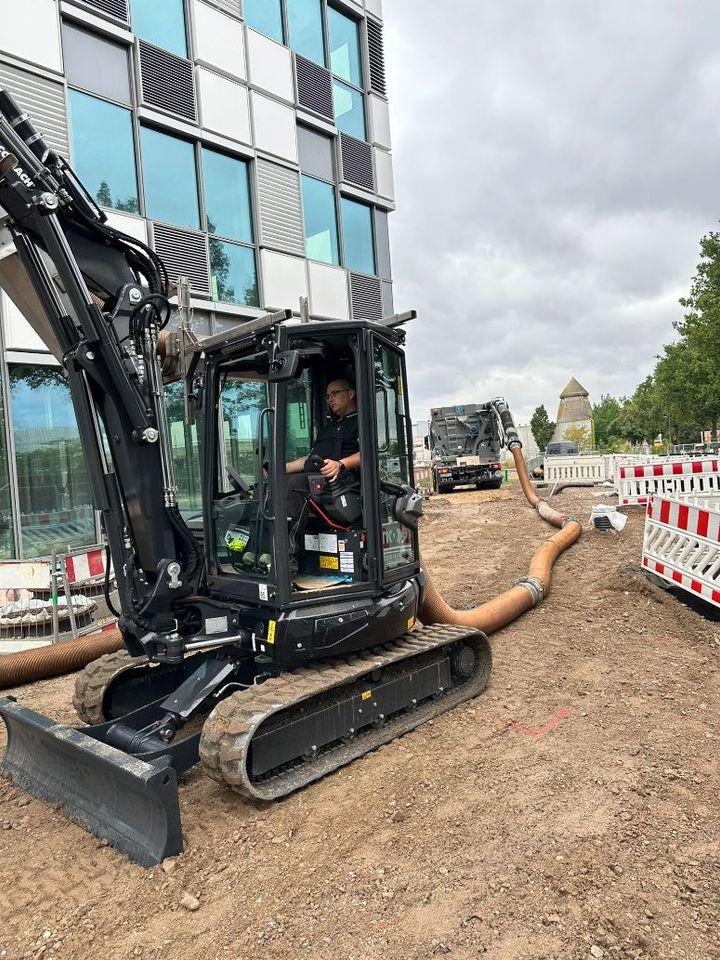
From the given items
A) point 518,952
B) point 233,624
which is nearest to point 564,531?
point 233,624

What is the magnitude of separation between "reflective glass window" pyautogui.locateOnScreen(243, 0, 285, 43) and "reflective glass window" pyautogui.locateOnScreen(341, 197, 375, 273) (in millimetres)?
3216

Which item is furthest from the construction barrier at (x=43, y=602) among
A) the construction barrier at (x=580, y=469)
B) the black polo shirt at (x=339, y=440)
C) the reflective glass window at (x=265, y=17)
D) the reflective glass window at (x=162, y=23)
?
the construction barrier at (x=580, y=469)

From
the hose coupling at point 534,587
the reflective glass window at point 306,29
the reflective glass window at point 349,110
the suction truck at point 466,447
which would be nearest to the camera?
the hose coupling at point 534,587

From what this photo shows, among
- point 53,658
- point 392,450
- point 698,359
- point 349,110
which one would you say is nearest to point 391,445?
point 392,450

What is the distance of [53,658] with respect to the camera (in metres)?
6.52

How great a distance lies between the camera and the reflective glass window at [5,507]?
9008mm

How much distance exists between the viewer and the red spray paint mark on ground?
479 cm

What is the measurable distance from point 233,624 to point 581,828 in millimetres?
2363

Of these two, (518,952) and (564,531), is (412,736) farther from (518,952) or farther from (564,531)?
(564,531)

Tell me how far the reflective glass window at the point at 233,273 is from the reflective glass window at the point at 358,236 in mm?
2622

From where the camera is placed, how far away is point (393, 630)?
486cm

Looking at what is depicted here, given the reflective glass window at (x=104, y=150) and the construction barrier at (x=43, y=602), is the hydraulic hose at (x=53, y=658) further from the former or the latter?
the reflective glass window at (x=104, y=150)

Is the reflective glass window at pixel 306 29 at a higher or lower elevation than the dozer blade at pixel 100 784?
higher

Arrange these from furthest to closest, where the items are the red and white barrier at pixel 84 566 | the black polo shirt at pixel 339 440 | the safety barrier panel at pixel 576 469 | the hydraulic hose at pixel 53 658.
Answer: the safety barrier panel at pixel 576 469
the red and white barrier at pixel 84 566
the hydraulic hose at pixel 53 658
the black polo shirt at pixel 339 440
